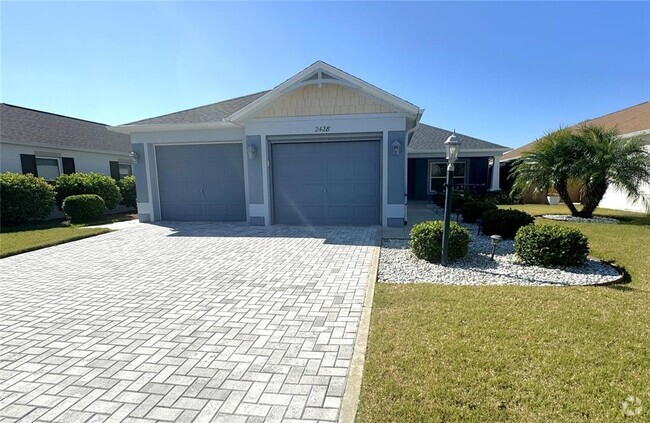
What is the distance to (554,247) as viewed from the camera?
5.66 m

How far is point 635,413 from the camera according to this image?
2252 mm

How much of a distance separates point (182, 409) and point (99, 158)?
62.2 feet

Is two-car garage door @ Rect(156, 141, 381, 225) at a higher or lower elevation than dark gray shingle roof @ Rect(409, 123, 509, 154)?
lower

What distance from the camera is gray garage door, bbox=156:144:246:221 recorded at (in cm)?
1132

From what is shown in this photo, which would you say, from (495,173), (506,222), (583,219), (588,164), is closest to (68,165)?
(506,222)

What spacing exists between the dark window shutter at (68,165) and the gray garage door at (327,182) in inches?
474

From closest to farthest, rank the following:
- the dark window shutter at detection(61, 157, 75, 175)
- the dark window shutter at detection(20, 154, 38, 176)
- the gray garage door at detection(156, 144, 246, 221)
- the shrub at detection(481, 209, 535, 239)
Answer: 1. the shrub at detection(481, 209, 535, 239)
2. the gray garage door at detection(156, 144, 246, 221)
3. the dark window shutter at detection(20, 154, 38, 176)
4. the dark window shutter at detection(61, 157, 75, 175)

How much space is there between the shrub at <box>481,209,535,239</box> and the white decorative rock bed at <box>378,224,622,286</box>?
147 cm

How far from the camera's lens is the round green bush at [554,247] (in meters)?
5.61

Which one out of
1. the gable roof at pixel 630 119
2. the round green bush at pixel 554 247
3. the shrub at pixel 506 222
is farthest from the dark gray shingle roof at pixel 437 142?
the round green bush at pixel 554 247

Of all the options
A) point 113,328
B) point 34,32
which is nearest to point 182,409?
point 113,328

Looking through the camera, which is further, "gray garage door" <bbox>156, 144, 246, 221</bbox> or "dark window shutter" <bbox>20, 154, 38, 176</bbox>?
"dark window shutter" <bbox>20, 154, 38, 176</bbox>

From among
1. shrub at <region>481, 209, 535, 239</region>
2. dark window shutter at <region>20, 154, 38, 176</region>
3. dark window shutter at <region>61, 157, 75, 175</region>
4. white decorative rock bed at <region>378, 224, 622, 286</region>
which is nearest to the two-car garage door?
shrub at <region>481, 209, 535, 239</region>

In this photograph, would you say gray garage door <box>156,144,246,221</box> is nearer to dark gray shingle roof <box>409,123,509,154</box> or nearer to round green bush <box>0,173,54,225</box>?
round green bush <box>0,173,54,225</box>
